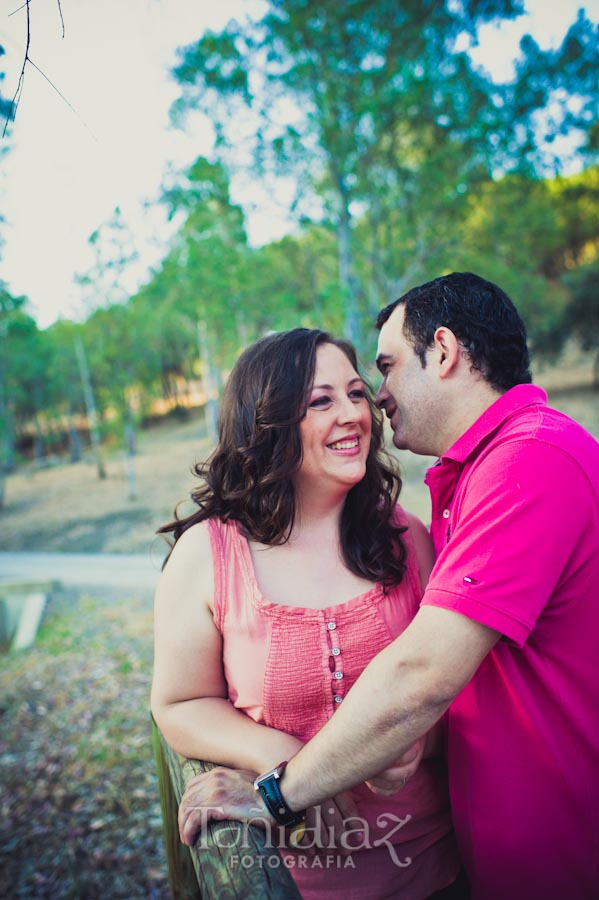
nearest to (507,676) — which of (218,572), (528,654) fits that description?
(528,654)

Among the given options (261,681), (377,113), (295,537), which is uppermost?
(377,113)

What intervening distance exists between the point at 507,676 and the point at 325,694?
1.75 ft

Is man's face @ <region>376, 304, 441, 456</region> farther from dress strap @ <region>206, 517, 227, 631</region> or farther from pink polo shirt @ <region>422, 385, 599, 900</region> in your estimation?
dress strap @ <region>206, 517, 227, 631</region>

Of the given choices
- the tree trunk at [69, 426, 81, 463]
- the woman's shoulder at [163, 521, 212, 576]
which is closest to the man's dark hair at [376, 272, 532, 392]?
the woman's shoulder at [163, 521, 212, 576]

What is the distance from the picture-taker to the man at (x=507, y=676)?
3.89 feet

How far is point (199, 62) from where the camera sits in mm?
6809

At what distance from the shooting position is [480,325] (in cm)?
160

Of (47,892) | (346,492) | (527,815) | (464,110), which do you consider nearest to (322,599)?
(346,492)

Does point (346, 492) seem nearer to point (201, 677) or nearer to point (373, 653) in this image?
point (373, 653)

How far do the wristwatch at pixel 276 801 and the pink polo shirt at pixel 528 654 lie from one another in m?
0.48

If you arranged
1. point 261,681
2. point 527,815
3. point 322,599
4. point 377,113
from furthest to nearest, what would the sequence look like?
point 377,113, point 322,599, point 261,681, point 527,815

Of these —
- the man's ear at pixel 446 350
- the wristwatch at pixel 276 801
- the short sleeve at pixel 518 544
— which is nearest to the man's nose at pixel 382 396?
the man's ear at pixel 446 350

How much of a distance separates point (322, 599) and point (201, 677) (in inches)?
16.7

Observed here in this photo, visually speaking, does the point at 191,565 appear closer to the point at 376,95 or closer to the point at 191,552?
the point at 191,552
